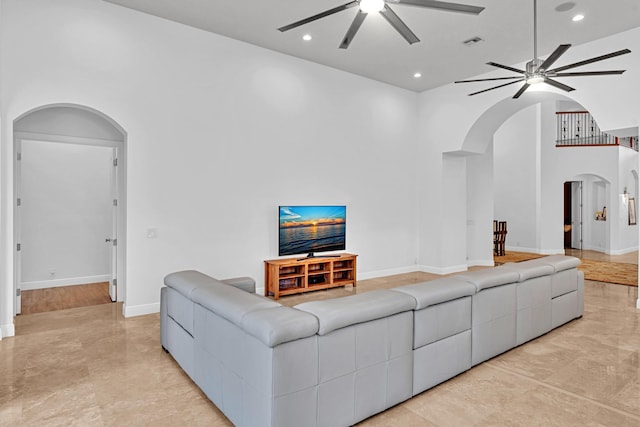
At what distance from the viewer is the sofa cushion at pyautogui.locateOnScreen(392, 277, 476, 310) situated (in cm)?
265

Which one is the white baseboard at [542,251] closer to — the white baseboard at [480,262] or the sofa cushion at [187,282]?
the white baseboard at [480,262]

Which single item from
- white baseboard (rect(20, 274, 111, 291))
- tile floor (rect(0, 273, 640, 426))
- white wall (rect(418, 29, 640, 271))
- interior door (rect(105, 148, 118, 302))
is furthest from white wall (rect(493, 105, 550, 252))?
white baseboard (rect(20, 274, 111, 291))

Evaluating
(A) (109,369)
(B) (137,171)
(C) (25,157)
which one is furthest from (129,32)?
(A) (109,369)

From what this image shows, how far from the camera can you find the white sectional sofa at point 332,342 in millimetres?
1998

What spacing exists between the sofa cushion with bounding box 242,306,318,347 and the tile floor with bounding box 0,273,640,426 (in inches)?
31.7

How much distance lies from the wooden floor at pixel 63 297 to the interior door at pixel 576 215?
43.8ft

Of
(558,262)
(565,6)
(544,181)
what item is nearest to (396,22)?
(565,6)

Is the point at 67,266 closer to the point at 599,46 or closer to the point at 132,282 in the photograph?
the point at 132,282

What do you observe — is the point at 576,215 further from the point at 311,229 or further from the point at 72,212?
the point at 72,212

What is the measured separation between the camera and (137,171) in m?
4.70

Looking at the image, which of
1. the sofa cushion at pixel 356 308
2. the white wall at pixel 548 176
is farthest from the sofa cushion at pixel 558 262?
the white wall at pixel 548 176

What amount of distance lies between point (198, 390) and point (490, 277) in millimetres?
2524

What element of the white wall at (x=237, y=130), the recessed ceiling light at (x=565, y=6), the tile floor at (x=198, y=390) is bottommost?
the tile floor at (x=198, y=390)

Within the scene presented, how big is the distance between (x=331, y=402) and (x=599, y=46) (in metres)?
6.17
